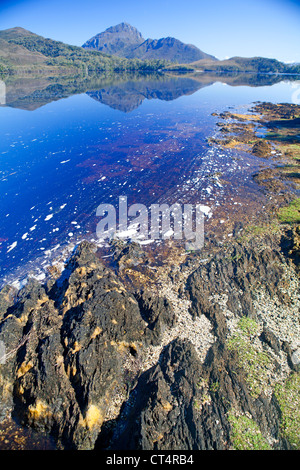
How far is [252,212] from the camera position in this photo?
64.1 feet

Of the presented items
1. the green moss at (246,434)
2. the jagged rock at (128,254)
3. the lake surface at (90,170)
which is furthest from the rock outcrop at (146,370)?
the lake surface at (90,170)

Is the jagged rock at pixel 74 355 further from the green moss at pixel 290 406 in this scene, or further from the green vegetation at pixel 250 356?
the green moss at pixel 290 406

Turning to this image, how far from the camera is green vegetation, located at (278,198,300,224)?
17.9 meters

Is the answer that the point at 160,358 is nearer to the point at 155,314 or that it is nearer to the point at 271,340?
the point at 155,314

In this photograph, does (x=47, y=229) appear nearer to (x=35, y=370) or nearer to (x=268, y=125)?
(x=35, y=370)

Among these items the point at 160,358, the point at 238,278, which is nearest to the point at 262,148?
the point at 238,278

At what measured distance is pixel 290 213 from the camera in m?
18.9

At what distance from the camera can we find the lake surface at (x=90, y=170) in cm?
1859

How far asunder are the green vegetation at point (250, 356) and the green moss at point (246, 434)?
1.03 meters

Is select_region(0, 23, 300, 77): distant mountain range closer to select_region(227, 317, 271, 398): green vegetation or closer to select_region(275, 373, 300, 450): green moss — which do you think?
select_region(227, 317, 271, 398): green vegetation

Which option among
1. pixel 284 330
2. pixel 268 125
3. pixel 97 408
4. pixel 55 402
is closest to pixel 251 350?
pixel 284 330

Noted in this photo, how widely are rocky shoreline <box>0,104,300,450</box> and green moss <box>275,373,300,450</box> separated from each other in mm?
Answer: 35

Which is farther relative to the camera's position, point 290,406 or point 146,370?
point 146,370

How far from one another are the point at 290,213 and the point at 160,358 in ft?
53.0
